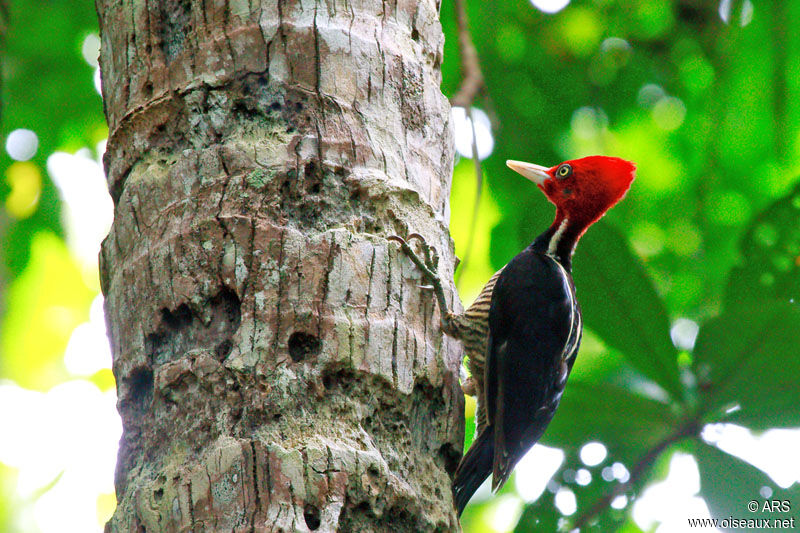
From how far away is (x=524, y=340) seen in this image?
2.99m

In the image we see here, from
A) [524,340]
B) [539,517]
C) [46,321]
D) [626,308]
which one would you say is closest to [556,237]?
[626,308]

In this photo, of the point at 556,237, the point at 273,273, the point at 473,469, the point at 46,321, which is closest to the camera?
the point at 273,273

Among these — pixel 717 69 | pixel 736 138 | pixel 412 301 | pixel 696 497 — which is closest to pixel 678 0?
pixel 717 69

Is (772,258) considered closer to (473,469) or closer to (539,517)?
(539,517)

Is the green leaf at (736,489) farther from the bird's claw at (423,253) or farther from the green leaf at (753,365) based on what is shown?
the bird's claw at (423,253)

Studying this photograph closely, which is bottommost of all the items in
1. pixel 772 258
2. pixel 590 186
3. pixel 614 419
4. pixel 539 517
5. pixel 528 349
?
pixel 539 517

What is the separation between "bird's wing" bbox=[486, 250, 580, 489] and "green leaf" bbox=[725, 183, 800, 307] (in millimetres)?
727

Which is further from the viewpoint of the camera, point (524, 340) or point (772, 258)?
point (772, 258)

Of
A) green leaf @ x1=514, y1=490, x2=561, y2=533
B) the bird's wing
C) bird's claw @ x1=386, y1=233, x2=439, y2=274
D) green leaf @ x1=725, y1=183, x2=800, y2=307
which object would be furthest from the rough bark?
green leaf @ x1=725, y1=183, x2=800, y2=307

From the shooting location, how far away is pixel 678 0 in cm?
491

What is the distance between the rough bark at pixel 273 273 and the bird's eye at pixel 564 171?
4.07 feet

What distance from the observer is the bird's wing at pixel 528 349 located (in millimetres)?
2861

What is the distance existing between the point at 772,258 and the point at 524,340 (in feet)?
3.64

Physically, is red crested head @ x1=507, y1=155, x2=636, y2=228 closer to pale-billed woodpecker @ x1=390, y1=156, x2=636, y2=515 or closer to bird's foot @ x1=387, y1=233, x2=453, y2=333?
pale-billed woodpecker @ x1=390, y1=156, x2=636, y2=515
